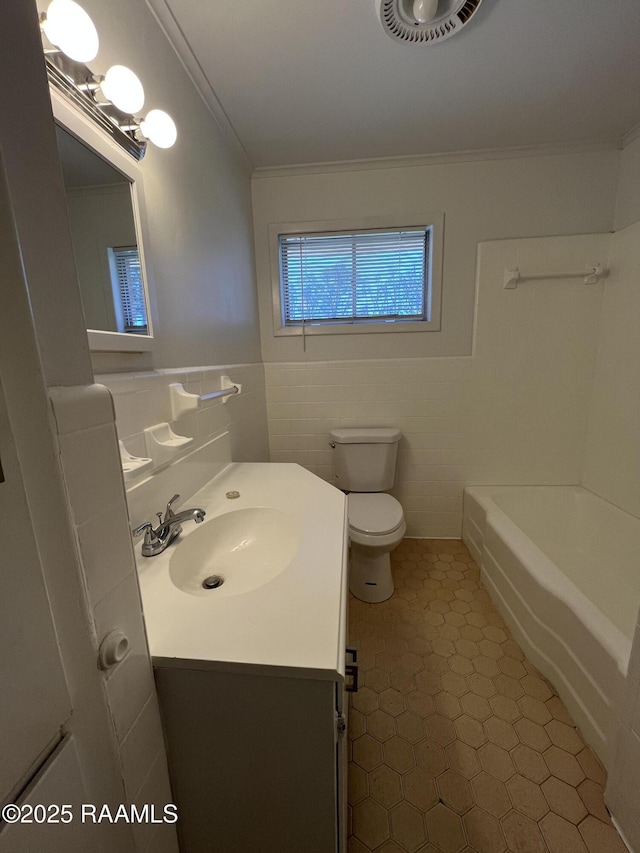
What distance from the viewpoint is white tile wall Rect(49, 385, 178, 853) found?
1.29 feet

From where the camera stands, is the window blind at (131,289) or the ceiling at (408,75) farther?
the ceiling at (408,75)

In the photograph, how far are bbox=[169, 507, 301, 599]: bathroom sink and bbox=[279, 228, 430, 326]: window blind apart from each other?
4.66 ft

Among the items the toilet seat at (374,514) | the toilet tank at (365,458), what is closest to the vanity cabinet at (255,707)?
the toilet seat at (374,514)

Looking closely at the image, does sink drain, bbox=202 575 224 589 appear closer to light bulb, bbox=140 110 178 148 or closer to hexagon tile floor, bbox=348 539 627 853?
hexagon tile floor, bbox=348 539 627 853

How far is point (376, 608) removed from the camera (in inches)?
66.5

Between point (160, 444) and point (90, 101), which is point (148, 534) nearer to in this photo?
point (160, 444)

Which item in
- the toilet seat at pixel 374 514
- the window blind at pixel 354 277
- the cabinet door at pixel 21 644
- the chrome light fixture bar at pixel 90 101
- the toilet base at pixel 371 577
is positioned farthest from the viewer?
the window blind at pixel 354 277

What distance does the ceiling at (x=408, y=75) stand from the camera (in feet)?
3.47

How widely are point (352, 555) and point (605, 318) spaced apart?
1961 millimetres

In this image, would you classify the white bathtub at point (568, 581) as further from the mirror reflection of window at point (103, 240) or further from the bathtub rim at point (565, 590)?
the mirror reflection of window at point (103, 240)

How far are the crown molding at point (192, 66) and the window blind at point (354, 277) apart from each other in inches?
22.0

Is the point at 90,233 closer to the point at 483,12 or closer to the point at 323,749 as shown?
the point at 323,749

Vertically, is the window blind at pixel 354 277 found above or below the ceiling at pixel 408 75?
below

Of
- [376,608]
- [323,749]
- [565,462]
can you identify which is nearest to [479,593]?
[376,608]
